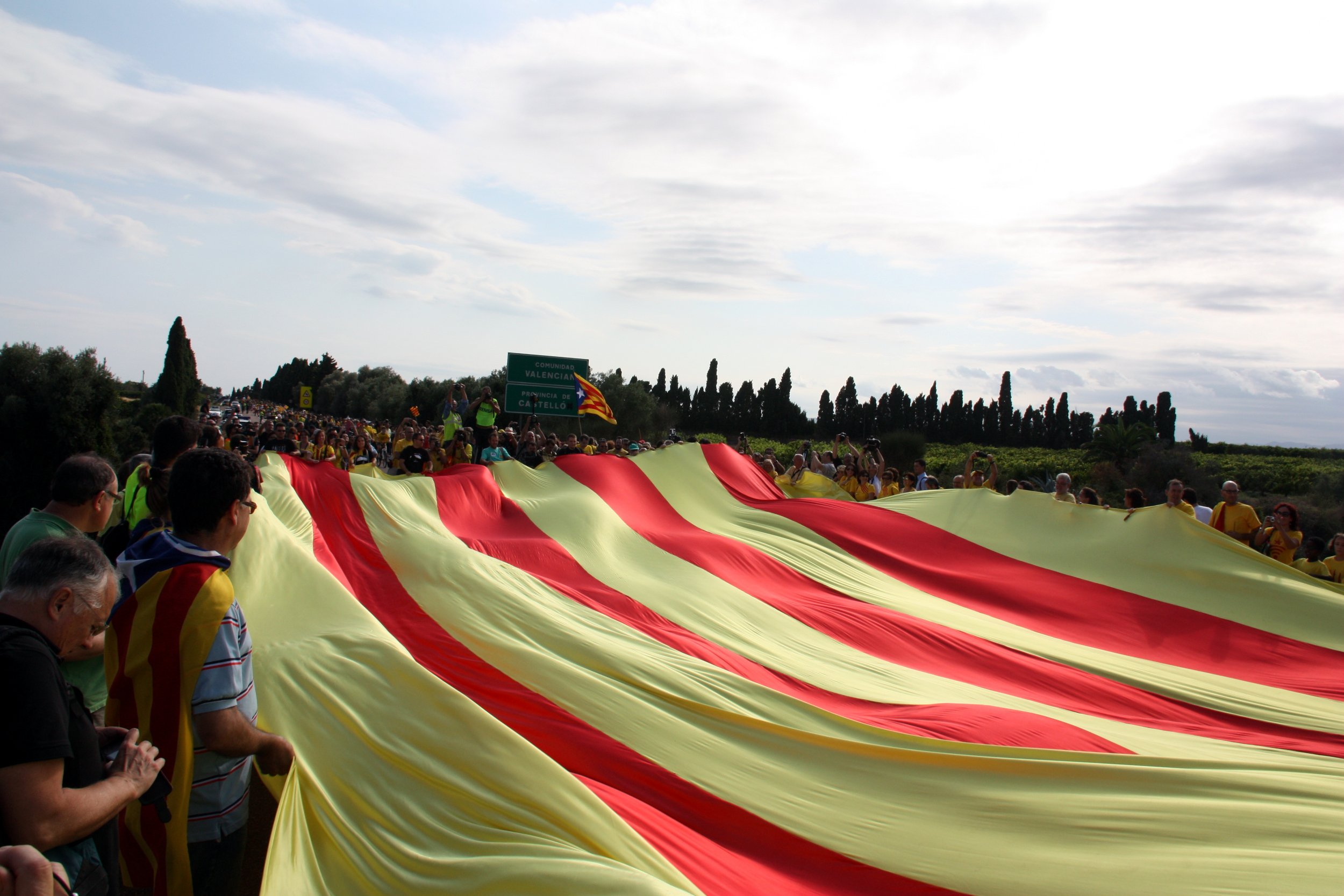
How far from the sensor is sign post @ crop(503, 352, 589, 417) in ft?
73.5

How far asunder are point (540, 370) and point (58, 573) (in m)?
21.3

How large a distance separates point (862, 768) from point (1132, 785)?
0.87 metres

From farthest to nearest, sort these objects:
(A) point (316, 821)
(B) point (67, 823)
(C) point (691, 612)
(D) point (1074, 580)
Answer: (D) point (1074, 580)
(C) point (691, 612)
(A) point (316, 821)
(B) point (67, 823)

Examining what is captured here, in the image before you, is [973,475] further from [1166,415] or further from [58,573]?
[1166,415]

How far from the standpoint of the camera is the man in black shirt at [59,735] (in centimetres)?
146

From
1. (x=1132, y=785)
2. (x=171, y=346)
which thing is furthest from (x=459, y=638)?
(x=171, y=346)

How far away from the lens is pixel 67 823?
1519mm

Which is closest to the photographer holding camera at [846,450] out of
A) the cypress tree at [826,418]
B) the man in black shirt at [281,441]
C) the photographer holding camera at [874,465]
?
the photographer holding camera at [874,465]

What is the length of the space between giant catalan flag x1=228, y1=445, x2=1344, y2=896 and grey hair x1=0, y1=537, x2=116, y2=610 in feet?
2.60

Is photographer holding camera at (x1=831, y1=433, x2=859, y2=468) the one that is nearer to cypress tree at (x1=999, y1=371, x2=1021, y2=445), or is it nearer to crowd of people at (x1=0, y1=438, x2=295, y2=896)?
crowd of people at (x1=0, y1=438, x2=295, y2=896)

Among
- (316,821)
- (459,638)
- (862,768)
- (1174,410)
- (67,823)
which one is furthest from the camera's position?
(1174,410)

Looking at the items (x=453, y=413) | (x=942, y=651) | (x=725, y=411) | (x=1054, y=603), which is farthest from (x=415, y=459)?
(x=725, y=411)

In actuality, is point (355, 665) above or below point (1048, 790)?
above

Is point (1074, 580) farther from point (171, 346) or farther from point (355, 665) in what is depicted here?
point (171, 346)
